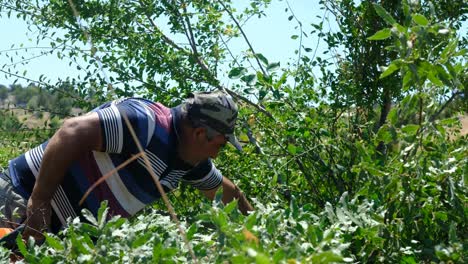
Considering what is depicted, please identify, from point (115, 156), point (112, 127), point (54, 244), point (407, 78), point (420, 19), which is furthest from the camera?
point (115, 156)

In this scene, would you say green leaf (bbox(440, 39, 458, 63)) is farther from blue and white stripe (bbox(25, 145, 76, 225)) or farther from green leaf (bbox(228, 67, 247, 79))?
blue and white stripe (bbox(25, 145, 76, 225))

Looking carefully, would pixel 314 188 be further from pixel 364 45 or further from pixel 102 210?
pixel 102 210

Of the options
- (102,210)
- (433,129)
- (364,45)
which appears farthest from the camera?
(364,45)

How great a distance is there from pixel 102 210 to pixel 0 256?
0.92ft

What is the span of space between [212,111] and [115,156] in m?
0.44

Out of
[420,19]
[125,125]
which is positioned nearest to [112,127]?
[125,125]

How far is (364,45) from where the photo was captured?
16.1 ft

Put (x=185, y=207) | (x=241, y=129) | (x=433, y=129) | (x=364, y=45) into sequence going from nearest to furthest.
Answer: (x=433, y=129), (x=241, y=129), (x=185, y=207), (x=364, y=45)

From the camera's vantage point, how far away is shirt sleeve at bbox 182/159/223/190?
398cm

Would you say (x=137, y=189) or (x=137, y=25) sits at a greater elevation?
(x=137, y=25)

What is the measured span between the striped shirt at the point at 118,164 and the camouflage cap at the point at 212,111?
9cm

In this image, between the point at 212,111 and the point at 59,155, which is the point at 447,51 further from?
the point at 59,155

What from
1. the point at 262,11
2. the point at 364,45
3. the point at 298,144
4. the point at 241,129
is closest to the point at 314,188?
the point at 298,144

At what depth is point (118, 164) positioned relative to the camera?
11.5ft
